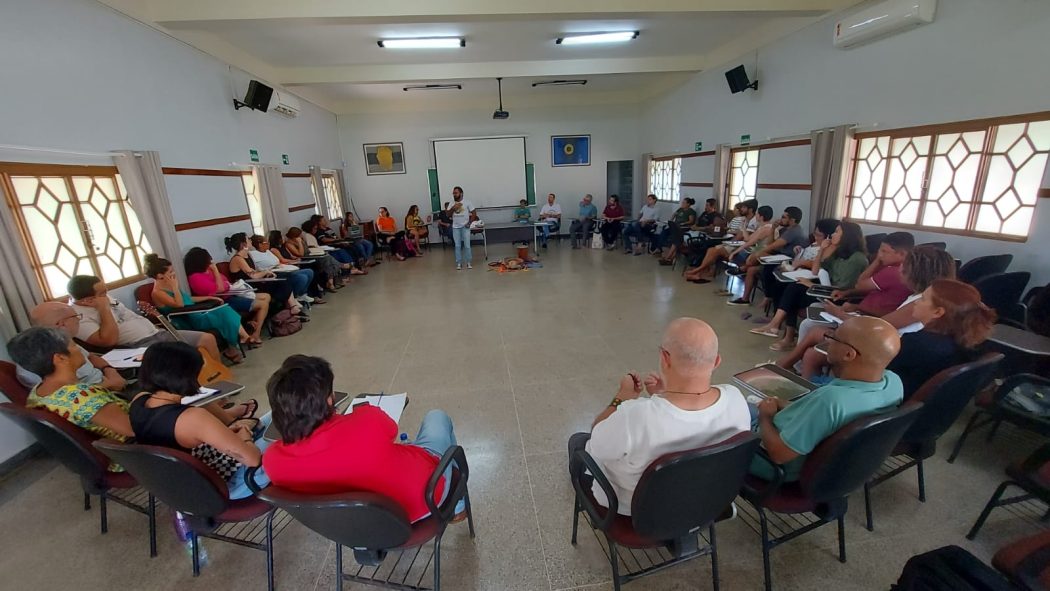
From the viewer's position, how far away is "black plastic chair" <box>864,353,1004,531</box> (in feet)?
5.13

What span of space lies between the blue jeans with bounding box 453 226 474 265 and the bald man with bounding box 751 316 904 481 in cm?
669

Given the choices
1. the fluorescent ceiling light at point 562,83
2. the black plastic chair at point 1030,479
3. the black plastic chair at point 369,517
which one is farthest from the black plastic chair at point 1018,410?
the fluorescent ceiling light at point 562,83

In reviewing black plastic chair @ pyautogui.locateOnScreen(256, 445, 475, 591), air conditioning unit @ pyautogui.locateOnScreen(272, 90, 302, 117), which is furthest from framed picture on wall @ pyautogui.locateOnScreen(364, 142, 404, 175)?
black plastic chair @ pyautogui.locateOnScreen(256, 445, 475, 591)

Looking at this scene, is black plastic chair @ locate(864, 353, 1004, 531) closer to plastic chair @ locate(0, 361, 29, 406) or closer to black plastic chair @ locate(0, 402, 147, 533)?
black plastic chair @ locate(0, 402, 147, 533)

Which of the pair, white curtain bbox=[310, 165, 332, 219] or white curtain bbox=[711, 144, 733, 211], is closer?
white curtain bbox=[711, 144, 733, 211]

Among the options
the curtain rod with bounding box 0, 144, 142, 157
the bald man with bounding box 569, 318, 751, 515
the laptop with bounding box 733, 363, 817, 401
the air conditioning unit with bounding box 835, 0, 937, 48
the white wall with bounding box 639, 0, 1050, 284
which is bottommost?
the laptop with bounding box 733, 363, 817, 401

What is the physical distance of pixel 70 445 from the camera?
1696 mm

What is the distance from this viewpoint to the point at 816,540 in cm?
183

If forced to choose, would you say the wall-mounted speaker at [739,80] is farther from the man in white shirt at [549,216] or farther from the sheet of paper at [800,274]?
the man in white shirt at [549,216]

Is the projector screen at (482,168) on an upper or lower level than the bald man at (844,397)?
upper

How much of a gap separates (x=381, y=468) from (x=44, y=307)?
2.86m

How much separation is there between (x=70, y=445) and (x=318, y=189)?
23.8ft

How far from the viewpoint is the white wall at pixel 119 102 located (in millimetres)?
2820

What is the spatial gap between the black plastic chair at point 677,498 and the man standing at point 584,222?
8092 millimetres
